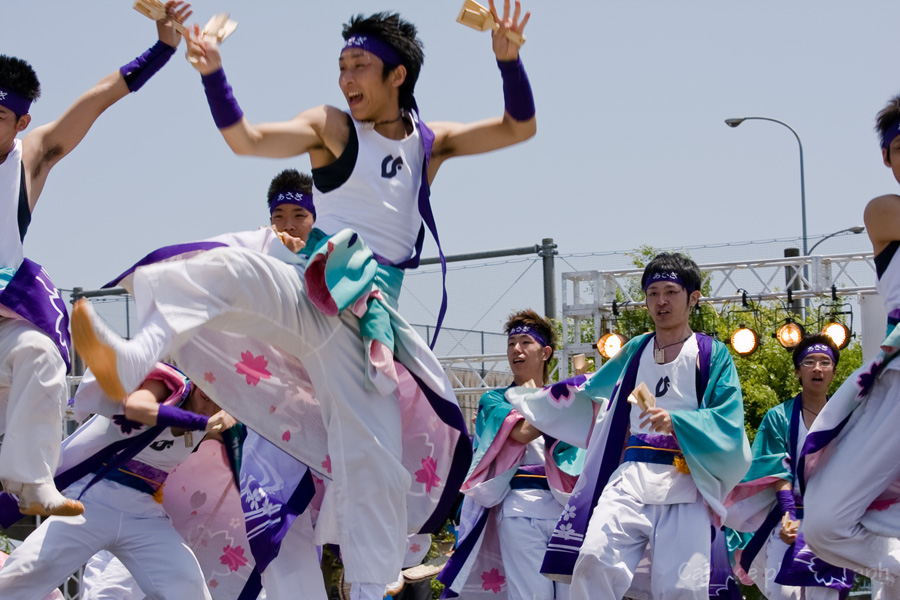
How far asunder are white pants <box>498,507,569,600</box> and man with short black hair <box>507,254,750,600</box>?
1.08 m

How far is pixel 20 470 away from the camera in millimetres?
4023

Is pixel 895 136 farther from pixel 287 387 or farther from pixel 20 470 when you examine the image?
pixel 20 470

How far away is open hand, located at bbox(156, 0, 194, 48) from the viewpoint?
4.50 m

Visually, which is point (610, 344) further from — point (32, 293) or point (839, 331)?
point (32, 293)

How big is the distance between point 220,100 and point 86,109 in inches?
34.2

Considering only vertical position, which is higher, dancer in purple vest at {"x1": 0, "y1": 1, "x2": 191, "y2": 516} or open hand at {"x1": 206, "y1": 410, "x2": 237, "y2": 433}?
dancer in purple vest at {"x1": 0, "y1": 1, "x2": 191, "y2": 516}

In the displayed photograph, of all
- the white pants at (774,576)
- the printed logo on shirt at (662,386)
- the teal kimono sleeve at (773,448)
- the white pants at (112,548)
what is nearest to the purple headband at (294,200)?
the white pants at (112,548)

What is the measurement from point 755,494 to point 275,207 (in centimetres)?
293

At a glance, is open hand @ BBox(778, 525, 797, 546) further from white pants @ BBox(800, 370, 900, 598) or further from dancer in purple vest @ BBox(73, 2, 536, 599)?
dancer in purple vest @ BBox(73, 2, 536, 599)

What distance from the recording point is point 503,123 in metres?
4.54

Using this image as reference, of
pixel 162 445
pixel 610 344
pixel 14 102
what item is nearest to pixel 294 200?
pixel 162 445

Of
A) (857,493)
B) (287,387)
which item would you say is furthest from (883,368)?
(287,387)

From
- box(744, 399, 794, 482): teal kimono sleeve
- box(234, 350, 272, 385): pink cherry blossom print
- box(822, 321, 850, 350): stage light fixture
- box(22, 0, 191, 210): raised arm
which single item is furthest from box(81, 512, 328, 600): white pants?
box(822, 321, 850, 350): stage light fixture

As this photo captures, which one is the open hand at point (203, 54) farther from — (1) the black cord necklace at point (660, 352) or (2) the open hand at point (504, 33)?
(1) the black cord necklace at point (660, 352)
